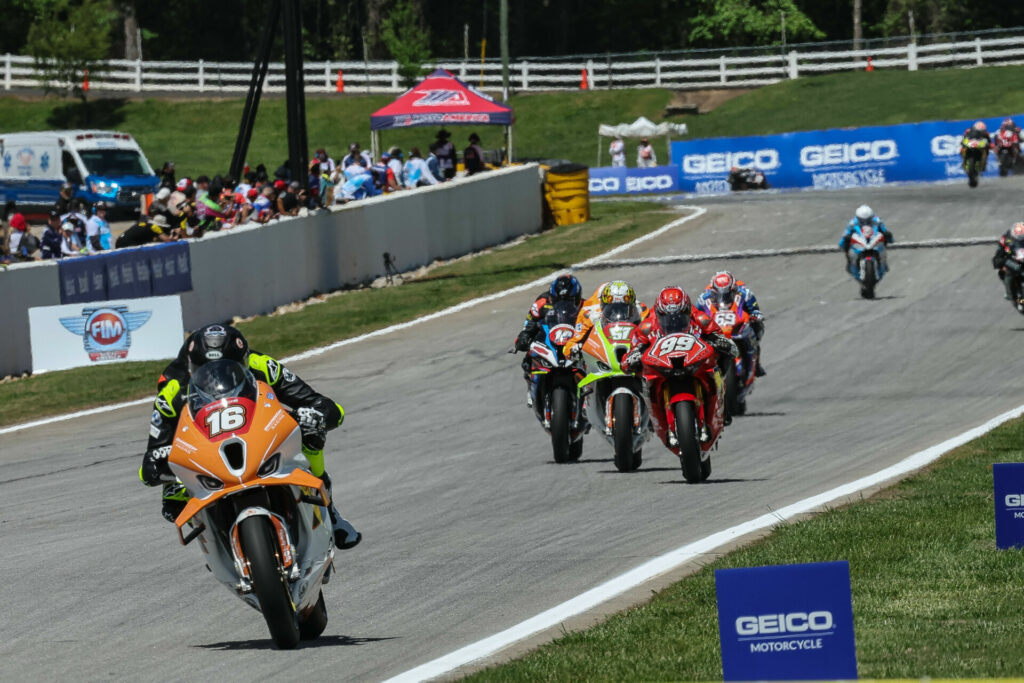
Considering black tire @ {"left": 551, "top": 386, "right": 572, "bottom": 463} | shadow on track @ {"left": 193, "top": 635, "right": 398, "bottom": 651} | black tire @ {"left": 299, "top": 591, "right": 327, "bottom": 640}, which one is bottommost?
black tire @ {"left": 551, "top": 386, "right": 572, "bottom": 463}

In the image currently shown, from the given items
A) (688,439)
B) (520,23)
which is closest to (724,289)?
(688,439)

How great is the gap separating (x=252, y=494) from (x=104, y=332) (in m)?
15.4

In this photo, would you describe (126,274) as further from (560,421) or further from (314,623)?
(314,623)

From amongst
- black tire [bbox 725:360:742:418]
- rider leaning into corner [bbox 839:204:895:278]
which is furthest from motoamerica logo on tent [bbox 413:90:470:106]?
black tire [bbox 725:360:742:418]

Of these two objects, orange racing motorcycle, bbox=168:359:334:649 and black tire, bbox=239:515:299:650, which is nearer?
black tire, bbox=239:515:299:650

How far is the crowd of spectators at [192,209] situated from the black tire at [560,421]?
35.3ft

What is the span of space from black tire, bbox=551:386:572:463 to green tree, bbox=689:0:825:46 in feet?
189

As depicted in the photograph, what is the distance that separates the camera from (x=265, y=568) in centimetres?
717

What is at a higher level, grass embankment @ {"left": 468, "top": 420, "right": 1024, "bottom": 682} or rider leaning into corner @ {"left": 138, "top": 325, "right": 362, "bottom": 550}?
rider leaning into corner @ {"left": 138, "top": 325, "right": 362, "bottom": 550}

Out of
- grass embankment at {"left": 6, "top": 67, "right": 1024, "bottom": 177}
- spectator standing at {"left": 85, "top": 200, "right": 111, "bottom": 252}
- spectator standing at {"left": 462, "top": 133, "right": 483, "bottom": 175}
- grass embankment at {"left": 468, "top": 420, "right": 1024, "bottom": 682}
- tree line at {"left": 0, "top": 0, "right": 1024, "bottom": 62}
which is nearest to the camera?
grass embankment at {"left": 468, "top": 420, "right": 1024, "bottom": 682}

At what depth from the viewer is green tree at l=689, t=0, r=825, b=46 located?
231 feet

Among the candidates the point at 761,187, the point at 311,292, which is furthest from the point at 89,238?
the point at 761,187

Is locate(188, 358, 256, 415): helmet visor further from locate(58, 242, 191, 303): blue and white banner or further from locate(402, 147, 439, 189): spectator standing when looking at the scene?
locate(402, 147, 439, 189): spectator standing

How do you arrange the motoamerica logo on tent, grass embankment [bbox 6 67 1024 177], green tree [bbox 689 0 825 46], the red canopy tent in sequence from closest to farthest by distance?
the red canopy tent, the motoamerica logo on tent, grass embankment [bbox 6 67 1024 177], green tree [bbox 689 0 825 46]
